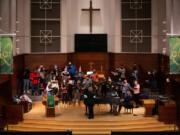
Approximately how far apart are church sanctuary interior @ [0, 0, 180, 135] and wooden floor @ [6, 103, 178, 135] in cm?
5

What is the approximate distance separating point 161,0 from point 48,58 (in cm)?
790

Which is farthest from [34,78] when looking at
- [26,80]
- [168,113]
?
[168,113]

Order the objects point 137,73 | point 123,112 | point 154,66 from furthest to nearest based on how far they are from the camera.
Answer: point 154,66, point 137,73, point 123,112

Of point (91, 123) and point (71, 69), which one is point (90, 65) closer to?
point (71, 69)

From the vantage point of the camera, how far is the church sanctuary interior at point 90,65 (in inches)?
715

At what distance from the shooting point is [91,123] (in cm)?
1805

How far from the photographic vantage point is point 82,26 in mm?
26281

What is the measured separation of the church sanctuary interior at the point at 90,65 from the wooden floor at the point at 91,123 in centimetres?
5

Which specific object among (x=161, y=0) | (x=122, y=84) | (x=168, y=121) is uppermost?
(x=161, y=0)

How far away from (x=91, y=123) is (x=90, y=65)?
7.78 m

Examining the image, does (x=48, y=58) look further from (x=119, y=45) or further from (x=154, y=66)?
(x=154, y=66)

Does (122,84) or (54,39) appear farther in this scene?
(54,39)

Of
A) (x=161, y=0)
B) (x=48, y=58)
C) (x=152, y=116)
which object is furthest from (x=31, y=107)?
(x=161, y=0)

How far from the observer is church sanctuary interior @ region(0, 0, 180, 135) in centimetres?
1817
